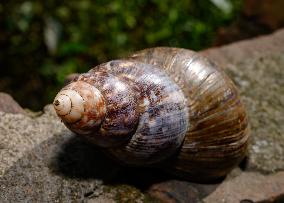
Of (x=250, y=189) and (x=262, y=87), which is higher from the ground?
(x=262, y=87)

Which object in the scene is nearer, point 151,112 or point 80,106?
point 80,106

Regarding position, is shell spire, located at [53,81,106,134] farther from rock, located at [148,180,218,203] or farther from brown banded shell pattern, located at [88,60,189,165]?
rock, located at [148,180,218,203]

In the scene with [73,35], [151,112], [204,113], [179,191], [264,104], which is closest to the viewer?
[151,112]

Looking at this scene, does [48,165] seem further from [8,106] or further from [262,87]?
[262,87]

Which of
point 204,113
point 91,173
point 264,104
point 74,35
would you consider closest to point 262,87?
point 264,104

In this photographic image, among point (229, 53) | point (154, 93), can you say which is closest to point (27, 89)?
point (229, 53)

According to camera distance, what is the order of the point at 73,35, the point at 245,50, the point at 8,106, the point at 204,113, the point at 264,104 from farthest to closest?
the point at 73,35 → the point at 245,50 → the point at 264,104 → the point at 8,106 → the point at 204,113

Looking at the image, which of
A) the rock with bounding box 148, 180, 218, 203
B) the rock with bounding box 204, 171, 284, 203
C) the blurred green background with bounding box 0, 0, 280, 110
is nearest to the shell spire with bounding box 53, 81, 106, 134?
the rock with bounding box 148, 180, 218, 203
